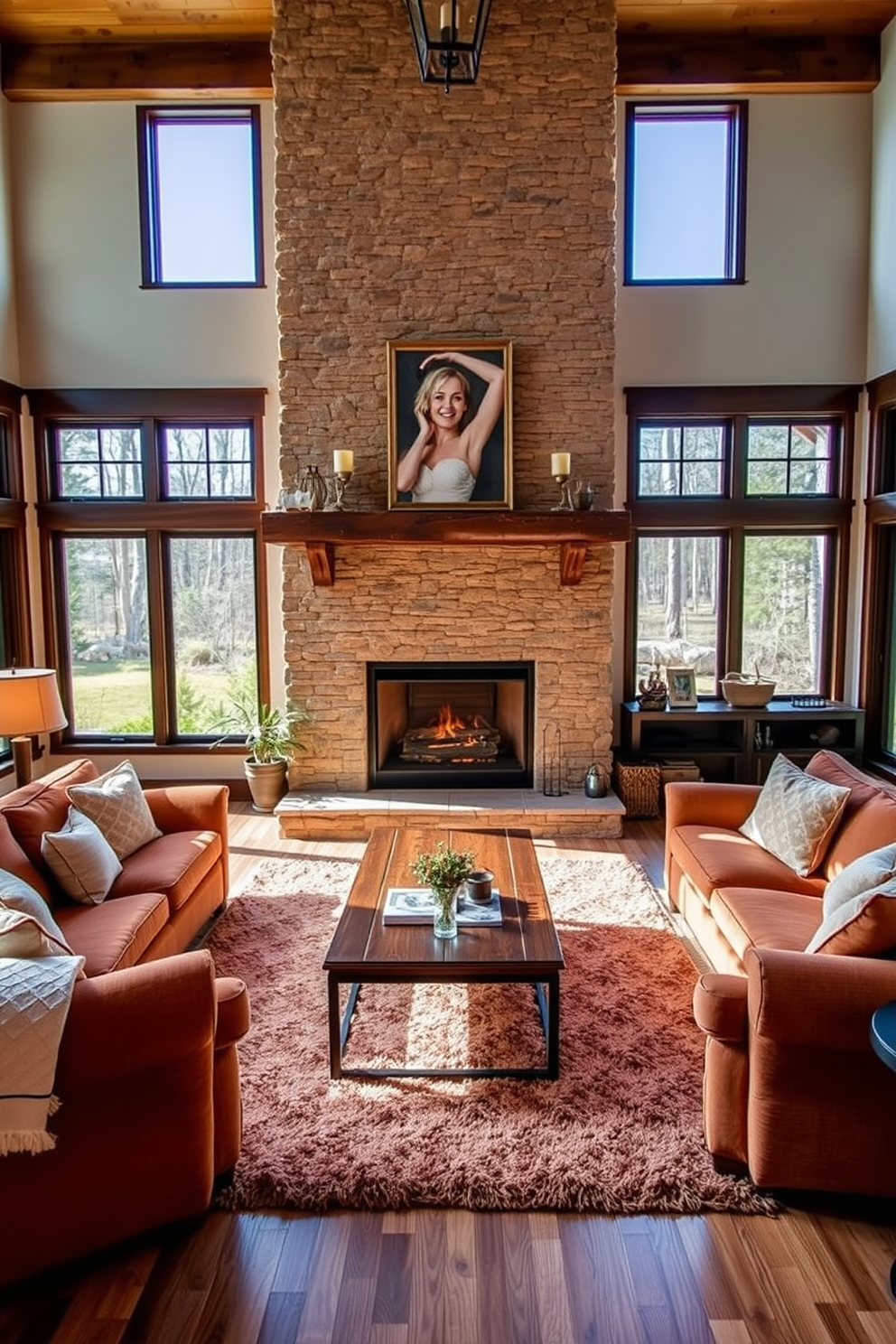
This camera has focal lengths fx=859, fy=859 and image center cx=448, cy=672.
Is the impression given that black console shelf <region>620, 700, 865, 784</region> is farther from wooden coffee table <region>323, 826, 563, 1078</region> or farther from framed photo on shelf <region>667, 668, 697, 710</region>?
wooden coffee table <region>323, 826, 563, 1078</region>

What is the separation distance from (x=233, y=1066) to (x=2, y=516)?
4.66 meters

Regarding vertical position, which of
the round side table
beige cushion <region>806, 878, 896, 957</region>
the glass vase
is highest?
beige cushion <region>806, 878, 896, 957</region>

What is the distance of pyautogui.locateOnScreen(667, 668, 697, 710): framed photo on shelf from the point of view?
6035 mm

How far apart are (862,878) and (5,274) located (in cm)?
634

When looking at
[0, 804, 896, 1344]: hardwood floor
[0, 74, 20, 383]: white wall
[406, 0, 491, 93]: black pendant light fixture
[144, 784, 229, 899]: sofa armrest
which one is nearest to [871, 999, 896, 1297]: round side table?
[0, 804, 896, 1344]: hardwood floor

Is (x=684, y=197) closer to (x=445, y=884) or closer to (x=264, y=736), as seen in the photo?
(x=264, y=736)

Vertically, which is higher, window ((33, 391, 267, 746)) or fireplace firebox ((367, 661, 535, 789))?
window ((33, 391, 267, 746))

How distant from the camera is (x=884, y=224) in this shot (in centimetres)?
575

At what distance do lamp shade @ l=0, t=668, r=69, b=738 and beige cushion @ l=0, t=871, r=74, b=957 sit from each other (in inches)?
52.4

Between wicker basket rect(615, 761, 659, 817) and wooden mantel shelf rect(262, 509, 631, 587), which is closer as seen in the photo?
wooden mantel shelf rect(262, 509, 631, 587)

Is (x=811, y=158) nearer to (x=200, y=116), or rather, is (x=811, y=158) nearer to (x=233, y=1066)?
(x=200, y=116)

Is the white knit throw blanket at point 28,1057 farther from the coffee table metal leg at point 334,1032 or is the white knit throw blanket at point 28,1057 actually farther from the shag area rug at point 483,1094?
the coffee table metal leg at point 334,1032

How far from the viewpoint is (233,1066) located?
97.1 inches

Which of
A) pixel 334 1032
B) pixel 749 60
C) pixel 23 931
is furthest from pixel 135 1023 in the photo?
pixel 749 60
